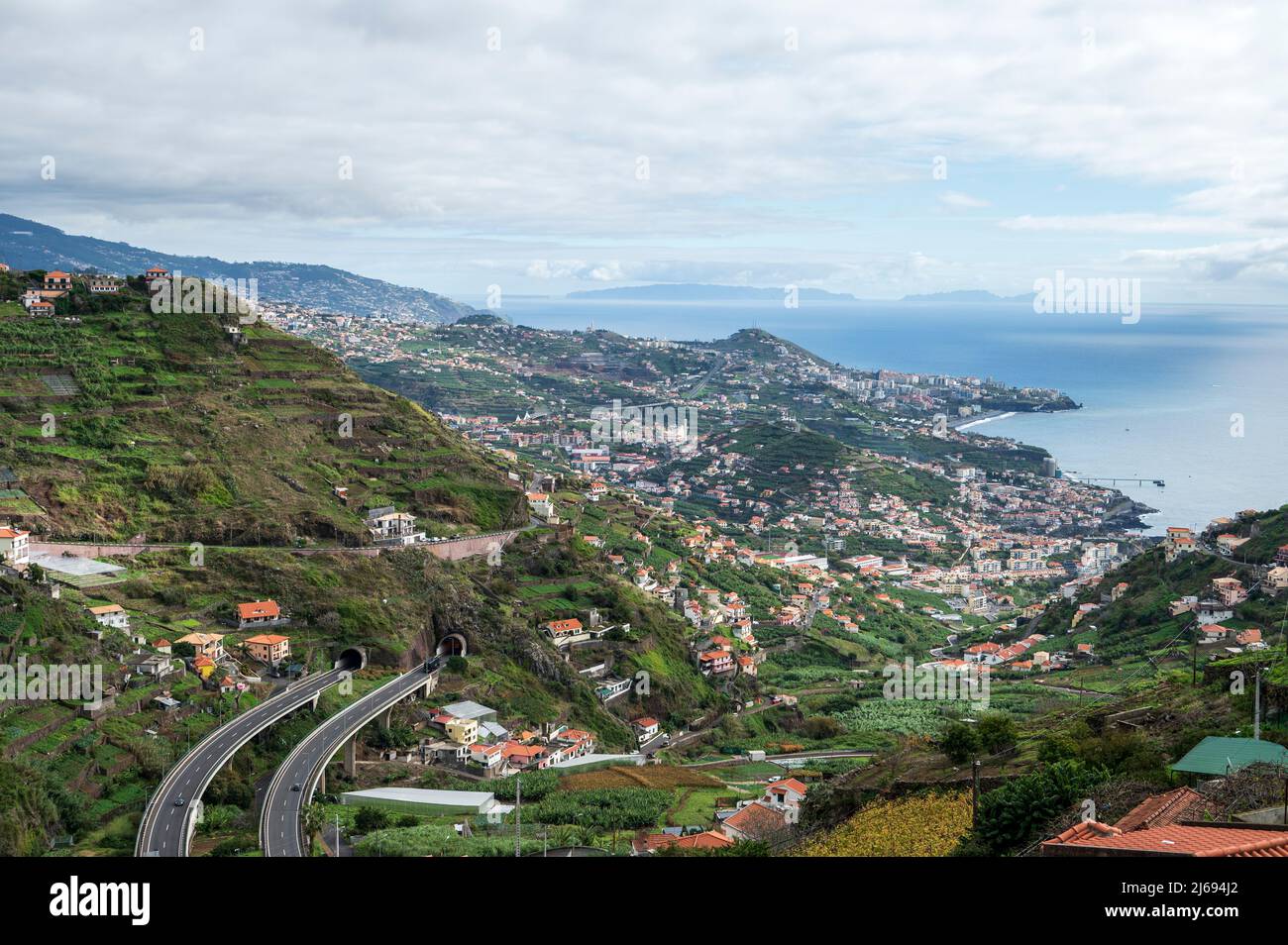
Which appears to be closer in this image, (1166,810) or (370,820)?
(1166,810)

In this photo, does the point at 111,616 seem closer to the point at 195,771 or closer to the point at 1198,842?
the point at 195,771

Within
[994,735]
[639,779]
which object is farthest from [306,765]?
[994,735]

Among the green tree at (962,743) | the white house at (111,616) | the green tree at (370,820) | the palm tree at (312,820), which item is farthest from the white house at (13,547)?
the green tree at (962,743)

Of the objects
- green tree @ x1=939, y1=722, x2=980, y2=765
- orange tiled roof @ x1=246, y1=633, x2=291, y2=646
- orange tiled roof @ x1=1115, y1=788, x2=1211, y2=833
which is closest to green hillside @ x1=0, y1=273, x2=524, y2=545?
orange tiled roof @ x1=246, y1=633, x2=291, y2=646

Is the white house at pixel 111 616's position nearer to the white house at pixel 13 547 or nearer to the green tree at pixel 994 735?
the white house at pixel 13 547

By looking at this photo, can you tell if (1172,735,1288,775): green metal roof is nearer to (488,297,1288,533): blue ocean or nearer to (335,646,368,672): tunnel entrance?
(335,646,368,672): tunnel entrance
